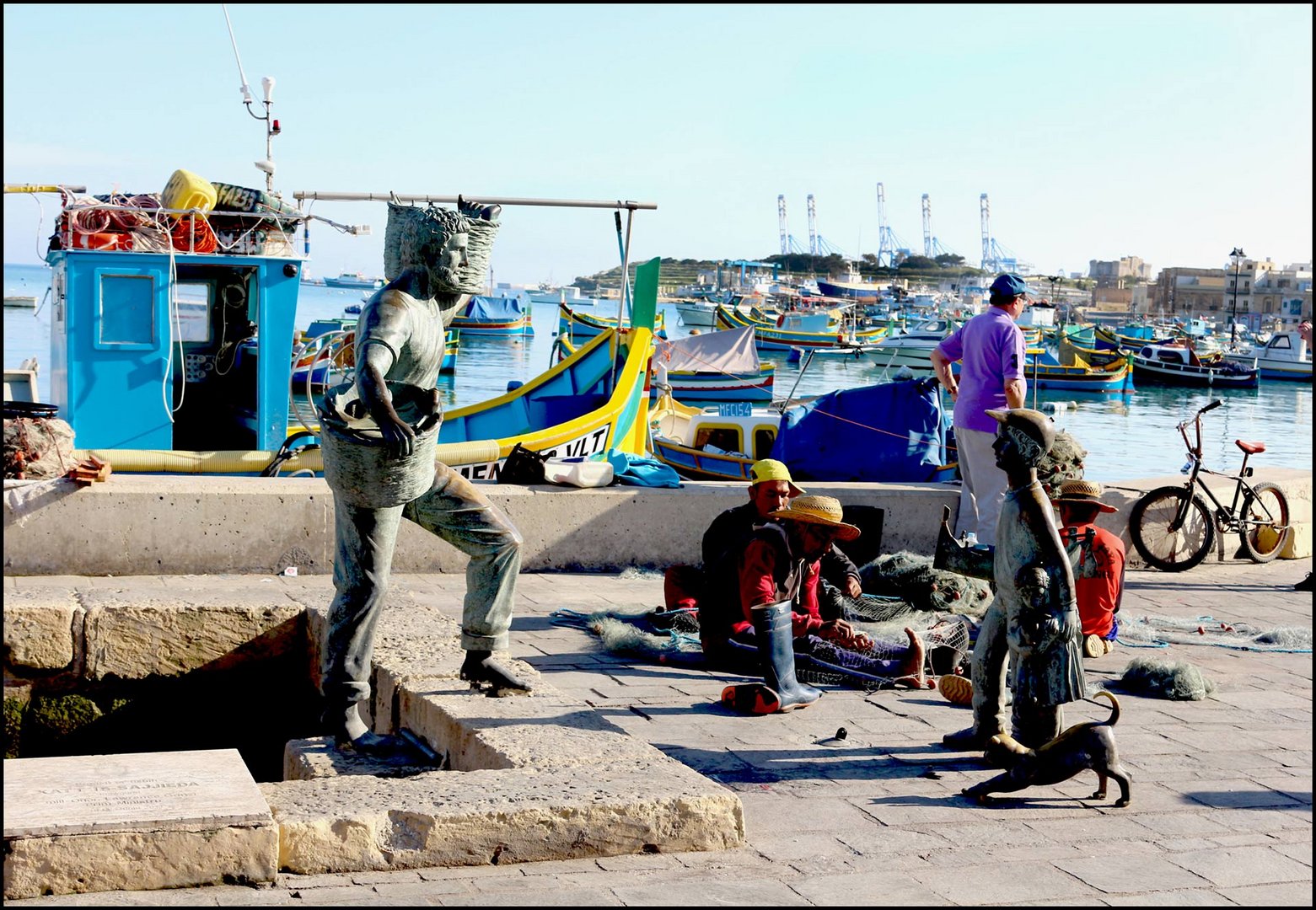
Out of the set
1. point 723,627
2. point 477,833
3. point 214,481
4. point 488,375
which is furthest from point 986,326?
point 488,375

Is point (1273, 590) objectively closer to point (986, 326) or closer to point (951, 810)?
point (986, 326)

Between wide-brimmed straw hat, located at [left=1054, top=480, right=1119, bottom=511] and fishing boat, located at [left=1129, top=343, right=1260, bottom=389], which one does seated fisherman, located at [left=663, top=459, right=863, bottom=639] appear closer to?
wide-brimmed straw hat, located at [left=1054, top=480, right=1119, bottom=511]

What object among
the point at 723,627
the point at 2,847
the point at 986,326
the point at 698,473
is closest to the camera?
the point at 2,847

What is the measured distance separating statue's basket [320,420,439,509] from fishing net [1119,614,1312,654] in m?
4.46

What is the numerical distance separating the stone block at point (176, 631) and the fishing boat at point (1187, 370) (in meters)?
62.3

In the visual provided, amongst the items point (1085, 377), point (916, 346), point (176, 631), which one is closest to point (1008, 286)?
point (176, 631)

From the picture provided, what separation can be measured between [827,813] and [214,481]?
17.0ft

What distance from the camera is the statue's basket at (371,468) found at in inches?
203

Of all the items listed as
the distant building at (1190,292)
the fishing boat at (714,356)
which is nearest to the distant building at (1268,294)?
the distant building at (1190,292)

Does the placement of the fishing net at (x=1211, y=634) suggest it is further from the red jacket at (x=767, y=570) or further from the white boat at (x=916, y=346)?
the white boat at (x=916, y=346)

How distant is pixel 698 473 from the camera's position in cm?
1909

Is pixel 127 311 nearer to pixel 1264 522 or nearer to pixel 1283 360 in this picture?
pixel 1264 522

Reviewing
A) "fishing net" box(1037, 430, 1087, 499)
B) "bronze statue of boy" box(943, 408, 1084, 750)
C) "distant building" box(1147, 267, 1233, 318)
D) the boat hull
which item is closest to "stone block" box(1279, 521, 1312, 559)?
"fishing net" box(1037, 430, 1087, 499)

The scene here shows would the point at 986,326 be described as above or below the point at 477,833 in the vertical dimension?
above
